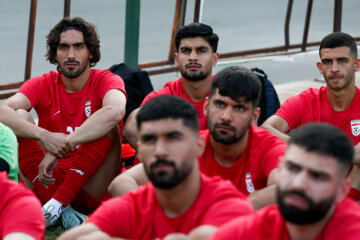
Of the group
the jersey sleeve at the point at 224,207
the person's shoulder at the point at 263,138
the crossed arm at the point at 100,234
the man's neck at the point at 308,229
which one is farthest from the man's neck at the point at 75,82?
the man's neck at the point at 308,229

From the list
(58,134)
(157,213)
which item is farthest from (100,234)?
(58,134)

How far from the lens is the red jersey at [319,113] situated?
4.57 metres

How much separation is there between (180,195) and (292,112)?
215cm

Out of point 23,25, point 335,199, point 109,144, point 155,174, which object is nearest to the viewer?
point 335,199

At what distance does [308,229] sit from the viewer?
233 centimetres

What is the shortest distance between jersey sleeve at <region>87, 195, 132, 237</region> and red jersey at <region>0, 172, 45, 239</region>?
0.83 ft

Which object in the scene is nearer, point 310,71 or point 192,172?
point 192,172

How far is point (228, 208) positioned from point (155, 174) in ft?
1.09

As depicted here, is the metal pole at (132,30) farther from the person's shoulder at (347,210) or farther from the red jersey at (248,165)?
the person's shoulder at (347,210)

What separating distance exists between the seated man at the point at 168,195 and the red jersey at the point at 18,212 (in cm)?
18

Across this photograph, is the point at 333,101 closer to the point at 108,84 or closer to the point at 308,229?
the point at 108,84

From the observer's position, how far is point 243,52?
34.2ft

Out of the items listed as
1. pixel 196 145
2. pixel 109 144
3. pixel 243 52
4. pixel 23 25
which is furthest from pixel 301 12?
pixel 196 145

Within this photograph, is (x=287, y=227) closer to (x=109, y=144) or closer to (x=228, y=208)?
(x=228, y=208)
